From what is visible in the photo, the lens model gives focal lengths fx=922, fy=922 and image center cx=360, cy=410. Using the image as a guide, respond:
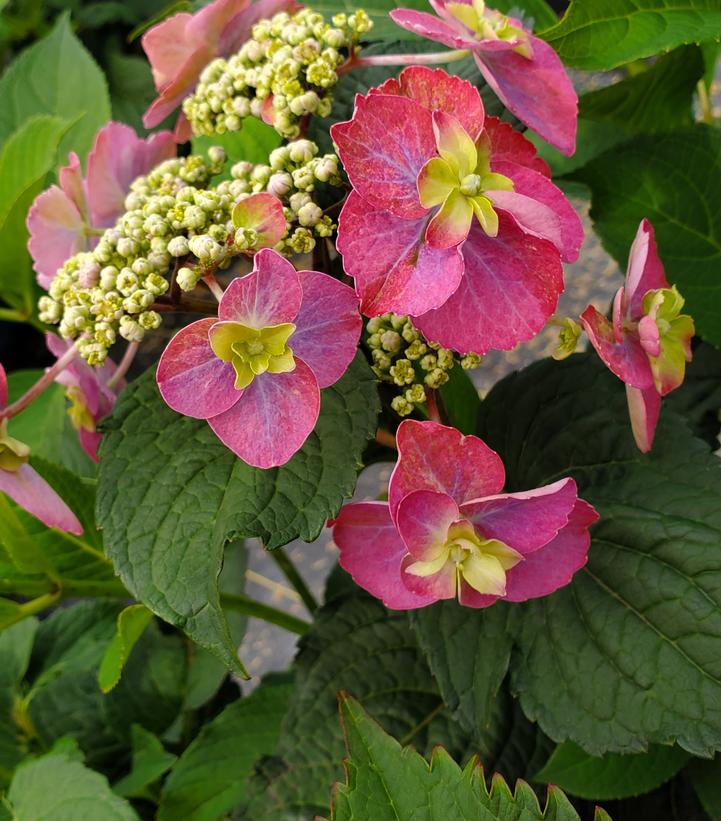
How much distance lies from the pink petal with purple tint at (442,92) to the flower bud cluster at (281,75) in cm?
6

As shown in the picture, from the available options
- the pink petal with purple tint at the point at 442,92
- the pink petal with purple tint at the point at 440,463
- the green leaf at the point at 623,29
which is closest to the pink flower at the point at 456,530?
the pink petal with purple tint at the point at 440,463

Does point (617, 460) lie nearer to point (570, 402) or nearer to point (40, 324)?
point (570, 402)

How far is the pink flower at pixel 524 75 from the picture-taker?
409mm

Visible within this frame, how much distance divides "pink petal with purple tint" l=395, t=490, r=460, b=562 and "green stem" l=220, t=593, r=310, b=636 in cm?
19

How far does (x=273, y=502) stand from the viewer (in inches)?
14.8

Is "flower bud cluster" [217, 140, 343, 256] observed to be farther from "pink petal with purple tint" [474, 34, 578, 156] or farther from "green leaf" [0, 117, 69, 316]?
"green leaf" [0, 117, 69, 316]

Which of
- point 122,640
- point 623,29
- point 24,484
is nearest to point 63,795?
point 122,640

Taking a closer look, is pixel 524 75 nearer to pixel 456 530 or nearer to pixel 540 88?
pixel 540 88

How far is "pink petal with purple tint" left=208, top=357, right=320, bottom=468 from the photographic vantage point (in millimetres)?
360

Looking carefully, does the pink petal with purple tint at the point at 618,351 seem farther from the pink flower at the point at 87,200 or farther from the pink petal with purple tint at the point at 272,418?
the pink flower at the point at 87,200

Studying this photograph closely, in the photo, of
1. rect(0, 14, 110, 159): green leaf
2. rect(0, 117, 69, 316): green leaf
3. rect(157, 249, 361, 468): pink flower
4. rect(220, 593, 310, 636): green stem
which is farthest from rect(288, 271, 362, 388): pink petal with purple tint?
rect(0, 14, 110, 159): green leaf

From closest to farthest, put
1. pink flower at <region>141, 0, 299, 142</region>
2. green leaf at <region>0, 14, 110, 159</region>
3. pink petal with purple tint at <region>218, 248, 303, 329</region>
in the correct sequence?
pink petal with purple tint at <region>218, 248, 303, 329</region> < pink flower at <region>141, 0, 299, 142</region> < green leaf at <region>0, 14, 110, 159</region>

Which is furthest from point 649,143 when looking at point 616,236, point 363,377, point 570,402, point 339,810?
point 339,810

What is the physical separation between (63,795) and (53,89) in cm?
58
